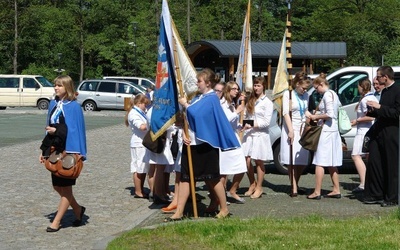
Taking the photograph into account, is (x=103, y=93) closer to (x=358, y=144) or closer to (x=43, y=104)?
→ (x=43, y=104)

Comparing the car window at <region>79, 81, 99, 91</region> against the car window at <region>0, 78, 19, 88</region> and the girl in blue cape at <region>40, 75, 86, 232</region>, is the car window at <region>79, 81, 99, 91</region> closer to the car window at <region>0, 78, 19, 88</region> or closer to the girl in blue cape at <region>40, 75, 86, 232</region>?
the car window at <region>0, 78, 19, 88</region>

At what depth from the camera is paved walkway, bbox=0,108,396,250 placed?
9.27 metres

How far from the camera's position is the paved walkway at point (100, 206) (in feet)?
30.4

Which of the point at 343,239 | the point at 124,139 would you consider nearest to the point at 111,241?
the point at 343,239

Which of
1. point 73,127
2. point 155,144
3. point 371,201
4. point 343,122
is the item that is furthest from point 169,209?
point 343,122

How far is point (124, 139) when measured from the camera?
23.7m

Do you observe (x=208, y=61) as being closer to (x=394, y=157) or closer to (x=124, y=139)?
(x=124, y=139)

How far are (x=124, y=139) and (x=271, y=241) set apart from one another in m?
15.9

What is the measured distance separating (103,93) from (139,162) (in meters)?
28.7

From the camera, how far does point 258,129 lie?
12219mm

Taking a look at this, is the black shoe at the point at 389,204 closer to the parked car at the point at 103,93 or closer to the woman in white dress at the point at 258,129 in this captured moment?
the woman in white dress at the point at 258,129

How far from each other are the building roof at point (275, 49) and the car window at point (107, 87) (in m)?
13.0

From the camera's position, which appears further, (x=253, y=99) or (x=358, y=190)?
(x=358, y=190)

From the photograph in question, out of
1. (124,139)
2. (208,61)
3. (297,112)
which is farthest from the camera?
(208,61)
